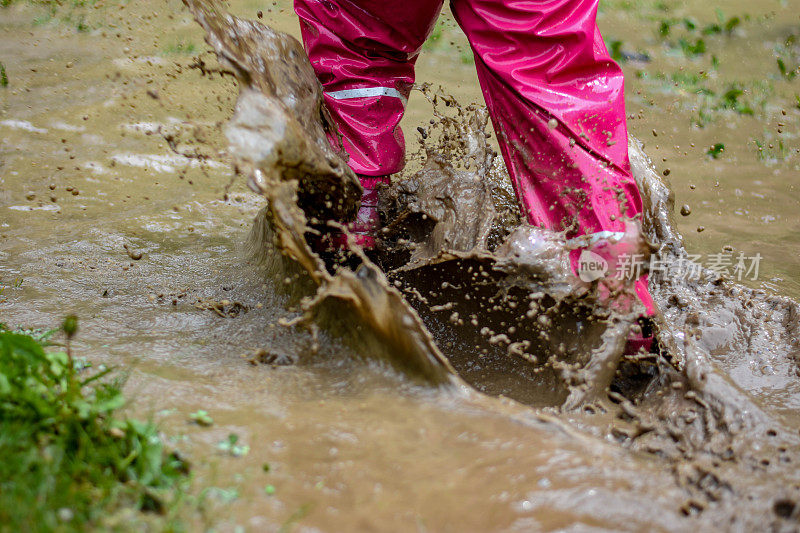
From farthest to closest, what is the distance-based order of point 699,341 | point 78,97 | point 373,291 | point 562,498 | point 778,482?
1. point 78,97
2. point 699,341
3. point 373,291
4. point 778,482
5. point 562,498

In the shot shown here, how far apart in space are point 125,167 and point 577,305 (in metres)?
2.62

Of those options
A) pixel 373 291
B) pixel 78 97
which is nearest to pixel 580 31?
pixel 373 291

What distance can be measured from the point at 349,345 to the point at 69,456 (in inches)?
30.0

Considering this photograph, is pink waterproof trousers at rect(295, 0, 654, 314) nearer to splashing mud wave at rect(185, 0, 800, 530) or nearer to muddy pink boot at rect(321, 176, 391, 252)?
splashing mud wave at rect(185, 0, 800, 530)

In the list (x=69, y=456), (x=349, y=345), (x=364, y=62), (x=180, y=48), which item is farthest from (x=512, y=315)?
(x=180, y=48)

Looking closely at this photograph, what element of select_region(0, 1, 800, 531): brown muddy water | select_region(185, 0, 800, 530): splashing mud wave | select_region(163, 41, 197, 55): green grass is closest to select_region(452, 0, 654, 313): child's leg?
select_region(185, 0, 800, 530): splashing mud wave

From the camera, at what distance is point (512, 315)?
2219mm

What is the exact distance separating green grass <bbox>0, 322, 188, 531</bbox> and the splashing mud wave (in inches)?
22.7

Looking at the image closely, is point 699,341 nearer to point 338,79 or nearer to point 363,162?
point 363,162

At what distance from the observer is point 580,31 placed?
204 centimetres

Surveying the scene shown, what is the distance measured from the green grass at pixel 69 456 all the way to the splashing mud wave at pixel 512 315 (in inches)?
22.7

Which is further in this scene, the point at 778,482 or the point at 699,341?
the point at 699,341

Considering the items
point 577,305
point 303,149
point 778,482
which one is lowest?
point 778,482

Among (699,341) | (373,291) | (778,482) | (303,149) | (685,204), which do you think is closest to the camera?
(778,482)
